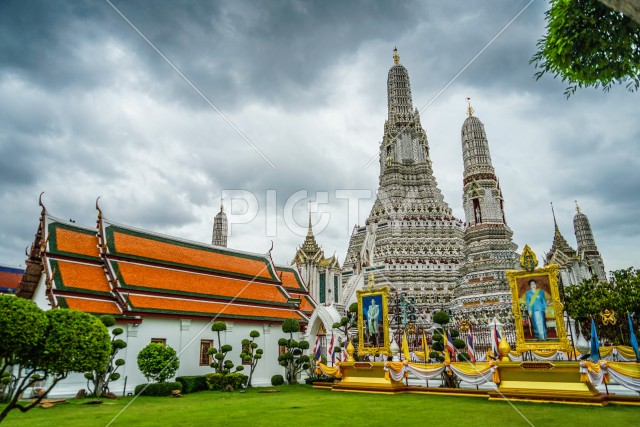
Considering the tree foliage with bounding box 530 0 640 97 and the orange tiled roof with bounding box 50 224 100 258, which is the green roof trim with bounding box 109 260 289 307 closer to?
the orange tiled roof with bounding box 50 224 100 258

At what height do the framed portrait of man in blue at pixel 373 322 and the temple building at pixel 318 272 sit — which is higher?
the temple building at pixel 318 272

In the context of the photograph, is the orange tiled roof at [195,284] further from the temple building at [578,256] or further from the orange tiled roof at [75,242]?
the temple building at [578,256]

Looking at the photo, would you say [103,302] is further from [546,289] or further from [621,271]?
[621,271]

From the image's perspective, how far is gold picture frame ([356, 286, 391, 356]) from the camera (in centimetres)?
1821

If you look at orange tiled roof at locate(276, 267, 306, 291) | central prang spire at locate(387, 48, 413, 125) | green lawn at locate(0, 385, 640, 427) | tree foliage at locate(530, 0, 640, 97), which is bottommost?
green lawn at locate(0, 385, 640, 427)

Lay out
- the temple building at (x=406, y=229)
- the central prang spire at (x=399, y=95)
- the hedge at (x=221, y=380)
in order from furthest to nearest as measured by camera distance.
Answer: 1. the central prang spire at (x=399, y=95)
2. the temple building at (x=406, y=229)
3. the hedge at (x=221, y=380)

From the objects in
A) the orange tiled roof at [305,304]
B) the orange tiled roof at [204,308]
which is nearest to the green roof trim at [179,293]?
the orange tiled roof at [204,308]

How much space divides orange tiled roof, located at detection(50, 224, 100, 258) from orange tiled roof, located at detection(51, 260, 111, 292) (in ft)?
2.25

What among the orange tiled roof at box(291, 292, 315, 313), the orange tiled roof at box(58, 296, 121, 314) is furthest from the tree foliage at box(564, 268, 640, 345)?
the orange tiled roof at box(58, 296, 121, 314)

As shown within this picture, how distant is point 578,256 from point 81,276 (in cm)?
5716

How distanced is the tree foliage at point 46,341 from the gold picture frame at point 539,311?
43.8ft

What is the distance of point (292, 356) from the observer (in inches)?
849

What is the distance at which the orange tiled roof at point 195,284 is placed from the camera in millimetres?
19547

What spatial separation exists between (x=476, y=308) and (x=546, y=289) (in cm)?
1850
